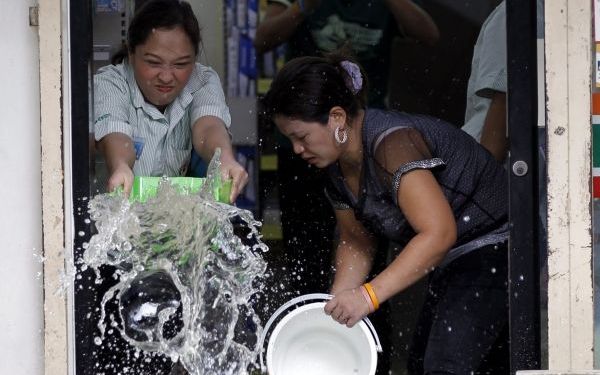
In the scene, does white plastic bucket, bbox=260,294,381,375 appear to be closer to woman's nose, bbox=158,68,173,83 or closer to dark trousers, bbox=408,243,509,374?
dark trousers, bbox=408,243,509,374

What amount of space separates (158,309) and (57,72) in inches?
33.1

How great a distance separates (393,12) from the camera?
4316 millimetres

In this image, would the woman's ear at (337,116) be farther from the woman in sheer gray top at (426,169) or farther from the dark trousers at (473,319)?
the dark trousers at (473,319)

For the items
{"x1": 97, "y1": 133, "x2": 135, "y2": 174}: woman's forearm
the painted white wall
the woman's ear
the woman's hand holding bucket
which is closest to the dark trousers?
the woman's hand holding bucket

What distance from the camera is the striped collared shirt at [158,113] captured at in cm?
382

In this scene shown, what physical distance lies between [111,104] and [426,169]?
1138mm

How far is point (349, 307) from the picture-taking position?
3438 millimetres

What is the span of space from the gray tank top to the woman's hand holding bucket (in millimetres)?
346

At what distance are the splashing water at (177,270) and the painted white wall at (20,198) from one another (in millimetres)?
199

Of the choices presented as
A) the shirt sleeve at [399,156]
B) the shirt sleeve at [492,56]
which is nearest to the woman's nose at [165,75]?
the shirt sleeve at [399,156]

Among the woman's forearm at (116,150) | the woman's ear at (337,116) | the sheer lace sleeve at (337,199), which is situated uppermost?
the woman's ear at (337,116)

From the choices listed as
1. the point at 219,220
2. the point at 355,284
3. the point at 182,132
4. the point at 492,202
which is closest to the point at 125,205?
the point at 219,220

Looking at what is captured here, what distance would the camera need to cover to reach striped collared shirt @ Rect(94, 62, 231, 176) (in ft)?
12.5

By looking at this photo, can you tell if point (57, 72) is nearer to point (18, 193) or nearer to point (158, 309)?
point (18, 193)
